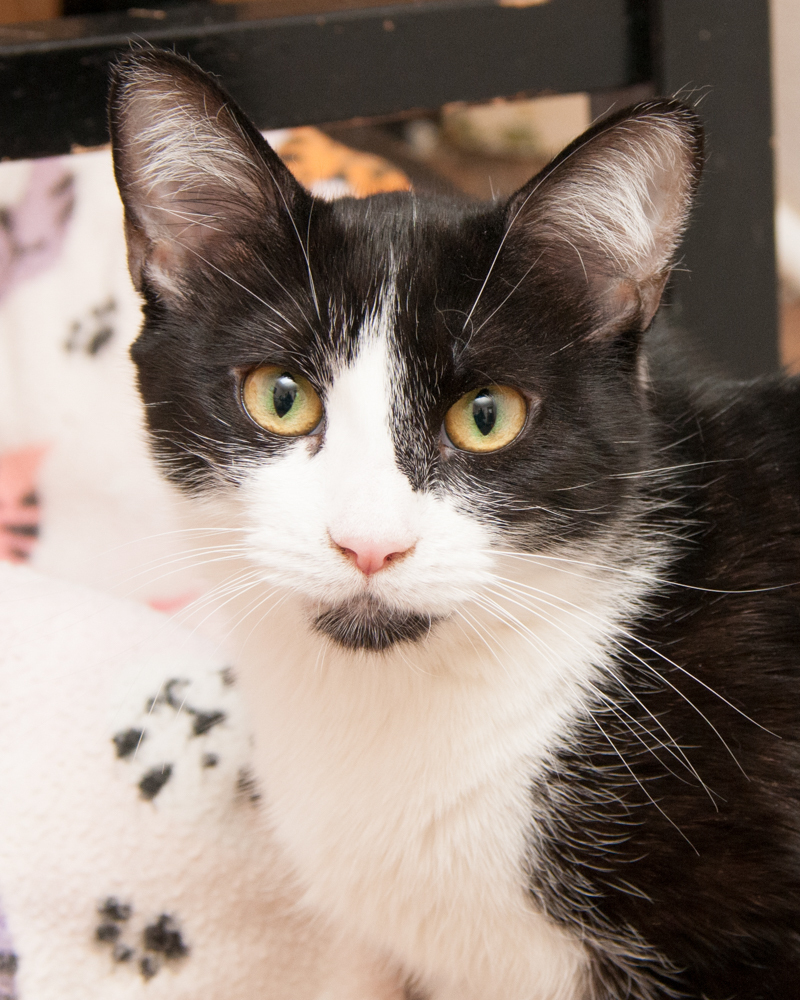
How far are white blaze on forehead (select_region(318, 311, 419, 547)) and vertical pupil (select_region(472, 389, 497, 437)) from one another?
7cm

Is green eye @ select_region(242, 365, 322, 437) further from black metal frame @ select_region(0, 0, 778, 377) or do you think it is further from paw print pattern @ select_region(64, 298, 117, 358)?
paw print pattern @ select_region(64, 298, 117, 358)

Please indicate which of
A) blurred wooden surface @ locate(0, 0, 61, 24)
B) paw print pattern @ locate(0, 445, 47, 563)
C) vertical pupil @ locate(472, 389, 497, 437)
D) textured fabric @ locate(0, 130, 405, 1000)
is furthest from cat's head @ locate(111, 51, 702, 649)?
blurred wooden surface @ locate(0, 0, 61, 24)

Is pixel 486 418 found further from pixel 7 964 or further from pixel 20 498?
pixel 20 498

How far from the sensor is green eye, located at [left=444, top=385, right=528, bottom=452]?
0.71 meters

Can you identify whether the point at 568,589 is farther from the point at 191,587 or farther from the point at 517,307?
the point at 191,587

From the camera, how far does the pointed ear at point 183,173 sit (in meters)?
0.72

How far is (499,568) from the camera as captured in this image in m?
0.71

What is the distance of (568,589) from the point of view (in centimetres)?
78

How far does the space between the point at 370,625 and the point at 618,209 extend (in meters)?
0.37

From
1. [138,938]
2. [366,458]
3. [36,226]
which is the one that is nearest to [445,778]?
[366,458]

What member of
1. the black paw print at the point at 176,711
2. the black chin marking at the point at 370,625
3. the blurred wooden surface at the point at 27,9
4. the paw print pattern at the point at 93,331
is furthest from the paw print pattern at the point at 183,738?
the blurred wooden surface at the point at 27,9

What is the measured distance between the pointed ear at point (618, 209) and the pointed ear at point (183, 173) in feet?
Result: 0.65

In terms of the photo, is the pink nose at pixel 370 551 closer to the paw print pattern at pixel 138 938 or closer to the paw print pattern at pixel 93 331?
the paw print pattern at pixel 138 938

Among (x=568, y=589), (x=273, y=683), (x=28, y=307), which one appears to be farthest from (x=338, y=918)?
(x=28, y=307)
